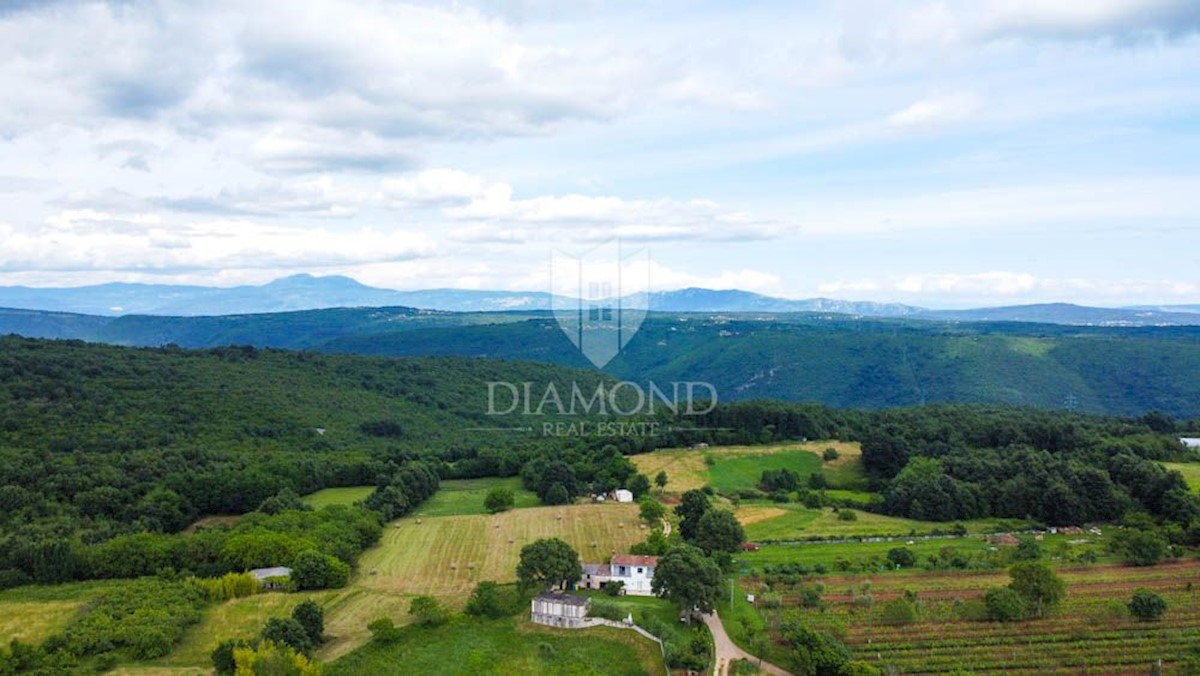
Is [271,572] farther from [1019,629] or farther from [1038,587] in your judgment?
[1038,587]

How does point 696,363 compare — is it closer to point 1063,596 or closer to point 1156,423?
point 1156,423

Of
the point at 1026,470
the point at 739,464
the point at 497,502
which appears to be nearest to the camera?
the point at 497,502

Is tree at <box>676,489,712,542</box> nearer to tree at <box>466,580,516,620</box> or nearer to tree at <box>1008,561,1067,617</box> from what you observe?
tree at <box>466,580,516,620</box>

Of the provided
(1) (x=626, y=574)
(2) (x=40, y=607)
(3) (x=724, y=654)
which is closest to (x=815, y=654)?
(3) (x=724, y=654)

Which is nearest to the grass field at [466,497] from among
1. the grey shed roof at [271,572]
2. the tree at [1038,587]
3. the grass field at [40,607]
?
the grey shed roof at [271,572]

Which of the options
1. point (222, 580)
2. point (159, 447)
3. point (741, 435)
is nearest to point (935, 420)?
point (741, 435)

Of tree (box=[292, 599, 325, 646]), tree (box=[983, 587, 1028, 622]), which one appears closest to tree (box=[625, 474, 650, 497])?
tree (box=[983, 587, 1028, 622])

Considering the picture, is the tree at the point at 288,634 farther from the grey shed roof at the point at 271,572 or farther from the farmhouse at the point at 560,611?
the farmhouse at the point at 560,611
